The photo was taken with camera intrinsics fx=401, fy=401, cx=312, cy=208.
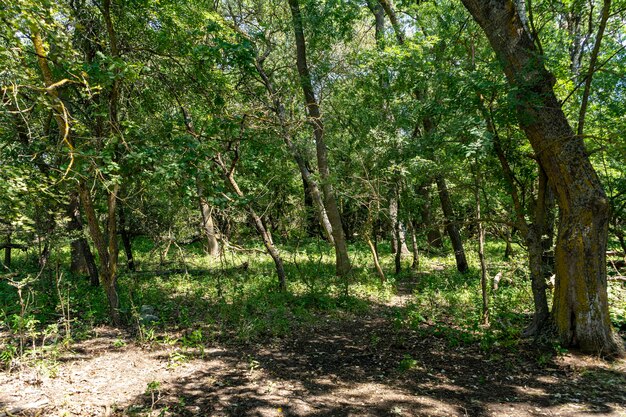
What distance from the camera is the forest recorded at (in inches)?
188

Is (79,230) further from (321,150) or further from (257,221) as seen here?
(321,150)

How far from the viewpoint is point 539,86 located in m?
5.36

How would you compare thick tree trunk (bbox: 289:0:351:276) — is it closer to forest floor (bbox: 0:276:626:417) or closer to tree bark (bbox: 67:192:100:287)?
forest floor (bbox: 0:276:626:417)

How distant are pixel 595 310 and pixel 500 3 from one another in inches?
174

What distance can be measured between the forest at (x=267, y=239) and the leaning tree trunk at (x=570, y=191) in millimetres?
27

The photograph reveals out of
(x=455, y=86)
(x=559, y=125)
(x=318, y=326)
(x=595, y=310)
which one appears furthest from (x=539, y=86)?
(x=318, y=326)

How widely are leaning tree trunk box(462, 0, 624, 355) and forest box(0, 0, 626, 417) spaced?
0.03 meters

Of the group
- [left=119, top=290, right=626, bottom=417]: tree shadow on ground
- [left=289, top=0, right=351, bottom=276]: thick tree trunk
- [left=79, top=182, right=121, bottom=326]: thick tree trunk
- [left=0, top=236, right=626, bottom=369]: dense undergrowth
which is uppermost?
[left=289, top=0, right=351, bottom=276]: thick tree trunk

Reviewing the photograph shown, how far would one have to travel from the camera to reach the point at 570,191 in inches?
216

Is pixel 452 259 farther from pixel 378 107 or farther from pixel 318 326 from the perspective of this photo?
pixel 318 326

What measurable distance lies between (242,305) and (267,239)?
167 cm

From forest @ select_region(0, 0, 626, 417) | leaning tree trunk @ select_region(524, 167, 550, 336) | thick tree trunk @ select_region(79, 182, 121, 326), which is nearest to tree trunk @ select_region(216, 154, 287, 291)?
forest @ select_region(0, 0, 626, 417)

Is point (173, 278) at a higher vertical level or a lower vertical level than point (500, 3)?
lower

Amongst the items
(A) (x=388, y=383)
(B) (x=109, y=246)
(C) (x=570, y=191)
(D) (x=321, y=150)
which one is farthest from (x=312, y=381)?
(D) (x=321, y=150)
